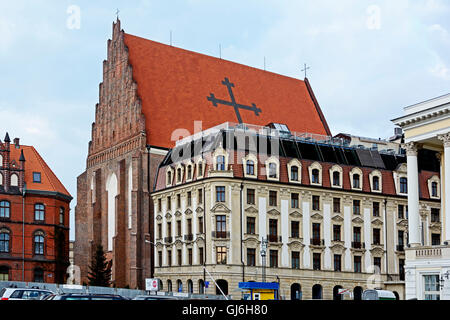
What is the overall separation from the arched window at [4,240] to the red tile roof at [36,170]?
596 cm

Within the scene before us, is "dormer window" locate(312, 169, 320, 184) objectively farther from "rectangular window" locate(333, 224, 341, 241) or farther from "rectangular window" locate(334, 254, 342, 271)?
"rectangular window" locate(334, 254, 342, 271)

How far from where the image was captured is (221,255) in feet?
223

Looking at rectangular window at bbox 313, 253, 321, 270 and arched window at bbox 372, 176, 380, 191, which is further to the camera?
arched window at bbox 372, 176, 380, 191

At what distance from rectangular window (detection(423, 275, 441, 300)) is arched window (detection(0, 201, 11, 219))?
48618 mm

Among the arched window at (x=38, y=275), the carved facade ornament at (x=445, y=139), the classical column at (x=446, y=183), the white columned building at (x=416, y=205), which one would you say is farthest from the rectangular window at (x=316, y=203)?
the arched window at (x=38, y=275)

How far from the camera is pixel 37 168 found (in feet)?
279

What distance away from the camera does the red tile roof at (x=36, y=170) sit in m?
83.4

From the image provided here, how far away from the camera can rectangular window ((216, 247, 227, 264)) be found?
223 feet

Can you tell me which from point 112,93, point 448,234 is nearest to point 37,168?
point 112,93

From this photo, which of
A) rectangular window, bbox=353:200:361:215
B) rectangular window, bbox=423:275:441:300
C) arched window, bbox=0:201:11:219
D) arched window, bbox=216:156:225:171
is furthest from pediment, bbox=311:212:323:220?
arched window, bbox=0:201:11:219

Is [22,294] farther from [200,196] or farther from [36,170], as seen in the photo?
[36,170]

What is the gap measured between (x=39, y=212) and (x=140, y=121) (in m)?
15.9
